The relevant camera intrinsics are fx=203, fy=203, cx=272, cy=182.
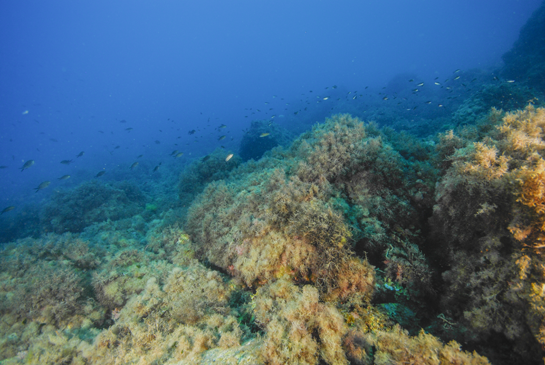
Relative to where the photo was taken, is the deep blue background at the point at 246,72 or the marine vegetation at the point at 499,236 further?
the deep blue background at the point at 246,72

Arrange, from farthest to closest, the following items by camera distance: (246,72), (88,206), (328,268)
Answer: (246,72), (88,206), (328,268)

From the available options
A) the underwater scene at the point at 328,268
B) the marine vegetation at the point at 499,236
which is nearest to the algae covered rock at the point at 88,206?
the underwater scene at the point at 328,268

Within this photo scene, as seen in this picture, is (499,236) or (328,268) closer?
(499,236)

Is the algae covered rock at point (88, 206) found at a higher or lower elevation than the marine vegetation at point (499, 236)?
lower

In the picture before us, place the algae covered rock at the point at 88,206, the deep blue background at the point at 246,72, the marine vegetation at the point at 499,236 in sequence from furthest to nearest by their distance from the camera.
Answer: the deep blue background at the point at 246,72 → the algae covered rock at the point at 88,206 → the marine vegetation at the point at 499,236

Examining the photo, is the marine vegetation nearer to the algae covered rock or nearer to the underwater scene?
the underwater scene

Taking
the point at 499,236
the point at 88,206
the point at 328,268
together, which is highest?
the point at 499,236

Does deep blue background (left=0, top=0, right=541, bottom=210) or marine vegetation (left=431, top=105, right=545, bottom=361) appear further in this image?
deep blue background (left=0, top=0, right=541, bottom=210)

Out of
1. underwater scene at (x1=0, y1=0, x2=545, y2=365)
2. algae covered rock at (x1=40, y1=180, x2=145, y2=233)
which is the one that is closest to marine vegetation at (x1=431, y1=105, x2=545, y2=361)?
underwater scene at (x1=0, y1=0, x2=545, y2=365)

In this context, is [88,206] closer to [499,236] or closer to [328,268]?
[328,268]

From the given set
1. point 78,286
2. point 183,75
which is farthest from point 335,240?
point 183,75

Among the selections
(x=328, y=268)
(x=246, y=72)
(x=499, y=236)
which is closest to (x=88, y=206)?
(x=328, y=268)

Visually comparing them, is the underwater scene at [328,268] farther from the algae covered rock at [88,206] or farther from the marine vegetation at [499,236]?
the algae covered rock at [88,206]

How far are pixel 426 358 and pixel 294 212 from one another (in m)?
2.65
